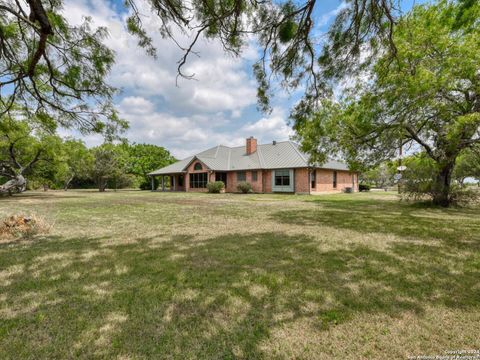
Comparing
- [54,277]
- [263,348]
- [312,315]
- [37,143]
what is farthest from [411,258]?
[37,143]

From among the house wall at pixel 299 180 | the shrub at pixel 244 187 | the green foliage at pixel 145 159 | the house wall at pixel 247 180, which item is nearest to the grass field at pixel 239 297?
the house wall at pixel 299 180

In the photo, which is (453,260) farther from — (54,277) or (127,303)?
(54,277)

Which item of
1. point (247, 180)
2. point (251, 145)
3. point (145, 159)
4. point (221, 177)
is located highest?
point (251, 145)

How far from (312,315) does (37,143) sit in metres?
24.2

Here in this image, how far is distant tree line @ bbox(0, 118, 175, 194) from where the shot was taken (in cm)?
738

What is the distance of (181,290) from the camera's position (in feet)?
11.1

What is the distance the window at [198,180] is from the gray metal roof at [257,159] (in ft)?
5.24

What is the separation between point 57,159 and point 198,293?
77.2 feet

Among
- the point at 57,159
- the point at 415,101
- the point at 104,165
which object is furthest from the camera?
the point at 104,165

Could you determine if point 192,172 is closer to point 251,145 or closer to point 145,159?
point 251,145

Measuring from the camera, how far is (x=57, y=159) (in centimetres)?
2088

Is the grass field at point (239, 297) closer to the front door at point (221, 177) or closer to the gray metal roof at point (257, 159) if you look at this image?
the gray metal roof at point (257, 159)

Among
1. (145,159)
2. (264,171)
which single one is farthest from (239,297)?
(145,159)

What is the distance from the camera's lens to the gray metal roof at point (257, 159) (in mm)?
24381
